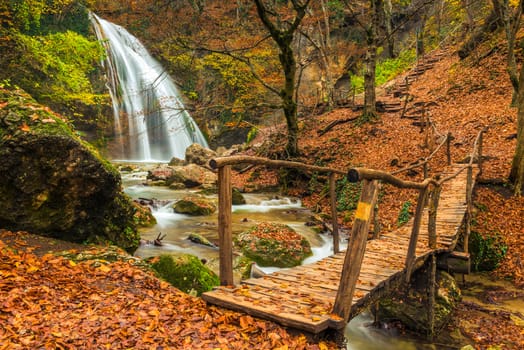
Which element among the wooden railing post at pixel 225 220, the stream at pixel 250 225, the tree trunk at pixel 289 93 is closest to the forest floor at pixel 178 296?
the wooden railing post at pixel 225 220

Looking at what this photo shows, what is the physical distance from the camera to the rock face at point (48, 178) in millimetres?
5867

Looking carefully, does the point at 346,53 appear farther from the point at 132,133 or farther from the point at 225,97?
the point at 132,133

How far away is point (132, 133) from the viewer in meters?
27.8

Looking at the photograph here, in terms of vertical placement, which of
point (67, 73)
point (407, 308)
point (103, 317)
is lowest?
point (407, 308)

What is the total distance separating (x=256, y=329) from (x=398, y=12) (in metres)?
36.9

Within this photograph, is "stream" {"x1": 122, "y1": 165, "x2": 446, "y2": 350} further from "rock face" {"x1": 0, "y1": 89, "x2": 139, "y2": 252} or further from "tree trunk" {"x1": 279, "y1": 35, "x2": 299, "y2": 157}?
"tree trunk" {"x1": 279, "y1": 35, "x2": 299, "y2": 157}

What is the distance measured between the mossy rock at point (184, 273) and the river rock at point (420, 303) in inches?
133

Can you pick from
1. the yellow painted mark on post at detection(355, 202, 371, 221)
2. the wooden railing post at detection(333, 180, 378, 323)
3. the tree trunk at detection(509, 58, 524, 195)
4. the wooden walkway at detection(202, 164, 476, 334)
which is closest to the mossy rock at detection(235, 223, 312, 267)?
the wooden walkway at detection(202, 164, 476, 334)

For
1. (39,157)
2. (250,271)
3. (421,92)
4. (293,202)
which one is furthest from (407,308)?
(421,92)

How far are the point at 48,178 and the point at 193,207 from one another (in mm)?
7228

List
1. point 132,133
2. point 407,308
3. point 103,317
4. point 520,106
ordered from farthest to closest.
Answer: point 132,133
point 520,106
point 407,308
point 103,317

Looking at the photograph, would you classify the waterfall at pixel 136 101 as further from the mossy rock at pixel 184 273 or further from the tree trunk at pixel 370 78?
the mossy rock at pixel 184 273

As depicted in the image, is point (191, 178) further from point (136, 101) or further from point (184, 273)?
point (184, 273)

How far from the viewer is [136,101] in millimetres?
27656
